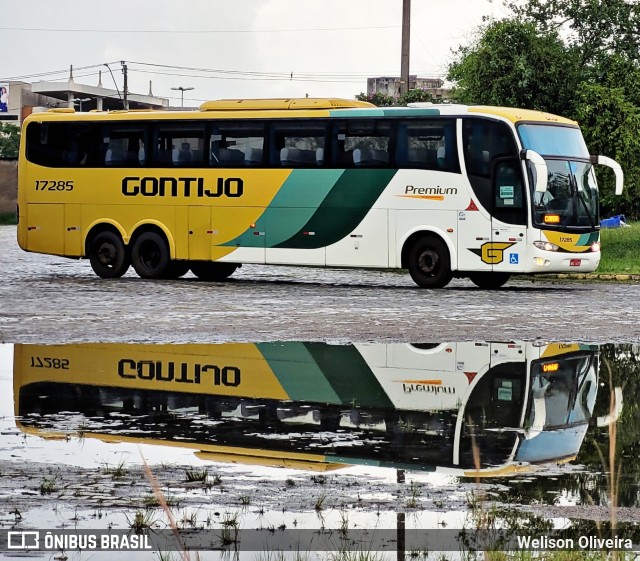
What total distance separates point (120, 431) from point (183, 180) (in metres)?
20.3

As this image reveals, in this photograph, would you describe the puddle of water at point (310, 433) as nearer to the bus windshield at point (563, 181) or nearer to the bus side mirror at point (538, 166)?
the bus side mirror at point (538, 166)

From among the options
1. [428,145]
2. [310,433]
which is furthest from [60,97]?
[310,433]

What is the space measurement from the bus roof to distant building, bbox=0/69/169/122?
94.3m

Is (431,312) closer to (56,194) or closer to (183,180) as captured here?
(183,180)

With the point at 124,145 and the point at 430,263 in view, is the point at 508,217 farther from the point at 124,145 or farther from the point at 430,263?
the point at 124,145

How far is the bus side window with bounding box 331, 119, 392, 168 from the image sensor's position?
2778 centimetres

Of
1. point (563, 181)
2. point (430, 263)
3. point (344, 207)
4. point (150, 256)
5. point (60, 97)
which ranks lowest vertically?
point (150, 256)

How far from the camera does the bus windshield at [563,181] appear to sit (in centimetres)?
2655

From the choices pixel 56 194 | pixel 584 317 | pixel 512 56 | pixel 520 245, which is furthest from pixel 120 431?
pixel 512 56

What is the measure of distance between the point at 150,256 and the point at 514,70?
17725 mm

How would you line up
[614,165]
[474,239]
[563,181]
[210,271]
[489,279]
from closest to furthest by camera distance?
[474,239], [563,181], [614,165], [489,279], [210,271]

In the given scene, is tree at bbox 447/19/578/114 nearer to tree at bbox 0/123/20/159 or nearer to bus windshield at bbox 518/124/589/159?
bus windshield at bbox 518/124/589/159

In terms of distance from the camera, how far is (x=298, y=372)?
43.2 ft

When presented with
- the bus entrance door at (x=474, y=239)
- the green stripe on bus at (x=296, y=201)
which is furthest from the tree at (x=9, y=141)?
the bus entrance door at (x=474, y=239)
